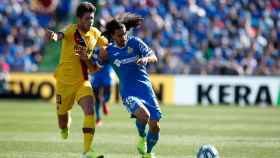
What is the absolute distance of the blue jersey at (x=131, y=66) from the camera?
485 inches

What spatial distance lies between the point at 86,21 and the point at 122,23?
0.63 meters

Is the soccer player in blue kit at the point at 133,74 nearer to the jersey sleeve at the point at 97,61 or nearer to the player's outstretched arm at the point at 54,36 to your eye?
the jersey sleeve at the point at 97,61

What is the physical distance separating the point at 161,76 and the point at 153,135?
17.0m

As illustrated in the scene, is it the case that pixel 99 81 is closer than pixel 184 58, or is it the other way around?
pixel 99 81

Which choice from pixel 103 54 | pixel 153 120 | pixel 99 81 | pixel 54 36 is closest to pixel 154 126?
pixel 153 120

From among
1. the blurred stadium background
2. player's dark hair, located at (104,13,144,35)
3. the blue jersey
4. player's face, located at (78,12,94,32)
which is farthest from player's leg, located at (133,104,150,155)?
the blurred stadium background

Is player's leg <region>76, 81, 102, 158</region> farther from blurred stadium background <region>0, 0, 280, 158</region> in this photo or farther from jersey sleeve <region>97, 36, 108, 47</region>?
blurred stadium background <region>0, 0, 280, 158</region>

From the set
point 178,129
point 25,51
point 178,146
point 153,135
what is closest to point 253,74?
point 25,51

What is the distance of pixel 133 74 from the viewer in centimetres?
1238

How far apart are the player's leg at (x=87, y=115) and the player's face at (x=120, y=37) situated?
2.89ft

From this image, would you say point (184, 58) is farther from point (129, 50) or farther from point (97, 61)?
point (129, 50)

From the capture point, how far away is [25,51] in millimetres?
31859

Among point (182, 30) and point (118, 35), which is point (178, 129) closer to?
point (118, 35)

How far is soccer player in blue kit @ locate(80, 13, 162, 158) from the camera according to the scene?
12.2 metres
